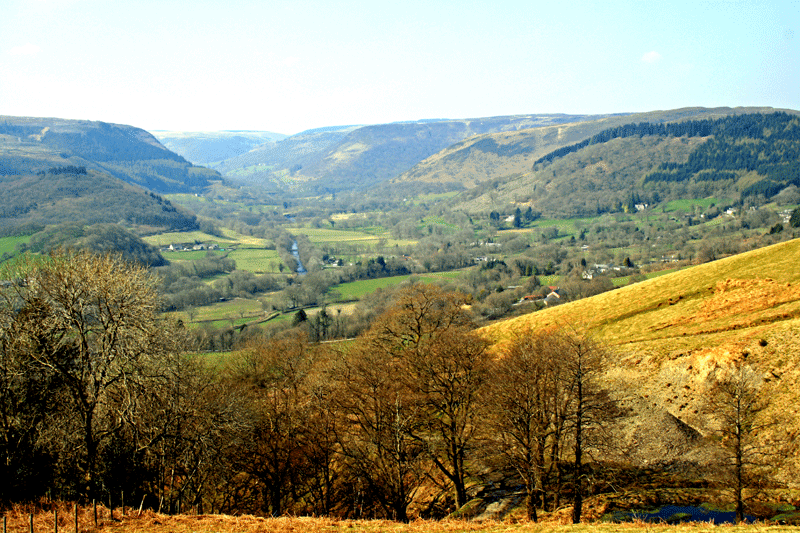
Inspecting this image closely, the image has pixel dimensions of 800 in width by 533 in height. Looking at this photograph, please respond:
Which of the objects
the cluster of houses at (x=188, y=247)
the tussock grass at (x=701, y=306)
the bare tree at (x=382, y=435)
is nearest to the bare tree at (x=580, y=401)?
the bare tree at (x=382, y=435)

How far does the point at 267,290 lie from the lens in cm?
11881

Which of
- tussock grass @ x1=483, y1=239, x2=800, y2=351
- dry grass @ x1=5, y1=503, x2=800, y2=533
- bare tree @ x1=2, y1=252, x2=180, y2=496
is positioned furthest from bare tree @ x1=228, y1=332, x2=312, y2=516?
tussock grass @ x1=483, y1=239, x2=800, y2=351

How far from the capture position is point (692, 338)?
117ft

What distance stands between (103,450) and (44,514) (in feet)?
21.8

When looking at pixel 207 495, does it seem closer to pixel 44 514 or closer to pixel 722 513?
pixel 44 514

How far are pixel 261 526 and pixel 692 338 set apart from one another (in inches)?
1249

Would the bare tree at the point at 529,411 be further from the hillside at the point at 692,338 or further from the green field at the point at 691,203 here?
the green field at the point at 691,203

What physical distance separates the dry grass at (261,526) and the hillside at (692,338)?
41.4ft

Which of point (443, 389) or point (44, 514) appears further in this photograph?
point (443, 389)

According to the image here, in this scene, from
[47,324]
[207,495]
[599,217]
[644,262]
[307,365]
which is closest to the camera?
[47,324]

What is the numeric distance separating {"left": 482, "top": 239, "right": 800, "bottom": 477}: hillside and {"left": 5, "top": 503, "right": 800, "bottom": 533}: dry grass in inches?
497

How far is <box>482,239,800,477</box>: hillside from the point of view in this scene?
94.4 feet

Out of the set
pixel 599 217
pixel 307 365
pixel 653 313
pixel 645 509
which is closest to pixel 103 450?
pixel 307 365

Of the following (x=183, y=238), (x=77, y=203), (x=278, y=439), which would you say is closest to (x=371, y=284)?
(x=183, y=238)
